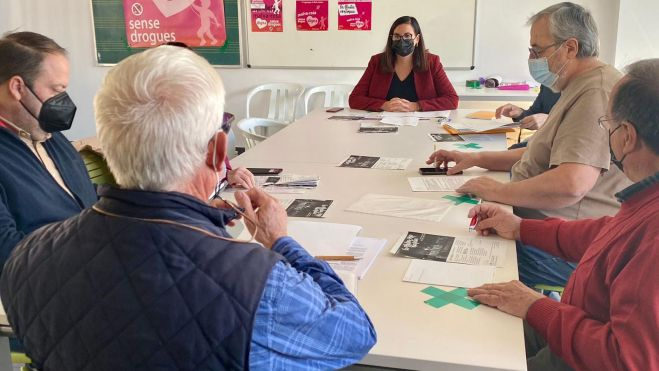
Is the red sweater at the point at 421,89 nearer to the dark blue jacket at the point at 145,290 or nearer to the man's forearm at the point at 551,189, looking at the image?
the man's forearm at the point at 551,189

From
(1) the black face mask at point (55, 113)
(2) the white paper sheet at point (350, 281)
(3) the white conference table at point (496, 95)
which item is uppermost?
(1) the black face mask at point (55, 113)

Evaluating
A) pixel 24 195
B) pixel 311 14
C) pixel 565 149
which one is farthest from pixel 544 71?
pixel 311 14

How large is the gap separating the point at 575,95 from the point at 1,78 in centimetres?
176

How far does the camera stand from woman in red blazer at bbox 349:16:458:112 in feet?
12.8

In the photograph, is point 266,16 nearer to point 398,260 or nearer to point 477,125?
point 477,125

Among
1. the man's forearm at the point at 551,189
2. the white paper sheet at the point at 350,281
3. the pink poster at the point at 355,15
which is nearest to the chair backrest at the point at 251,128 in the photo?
the pink poster at the point at 355,15

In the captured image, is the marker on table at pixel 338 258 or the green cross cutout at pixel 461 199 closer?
the marker on table at pixel 338 258

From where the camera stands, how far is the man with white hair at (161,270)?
2.90 ft

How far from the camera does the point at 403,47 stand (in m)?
3.95

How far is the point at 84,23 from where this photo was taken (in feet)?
18.3

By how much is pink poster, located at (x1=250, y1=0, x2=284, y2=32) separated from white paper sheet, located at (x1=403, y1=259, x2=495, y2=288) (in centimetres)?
400

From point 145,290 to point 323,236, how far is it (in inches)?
35.5

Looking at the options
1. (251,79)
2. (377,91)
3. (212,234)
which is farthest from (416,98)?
(212,234)

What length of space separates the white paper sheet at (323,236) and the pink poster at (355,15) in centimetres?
350
